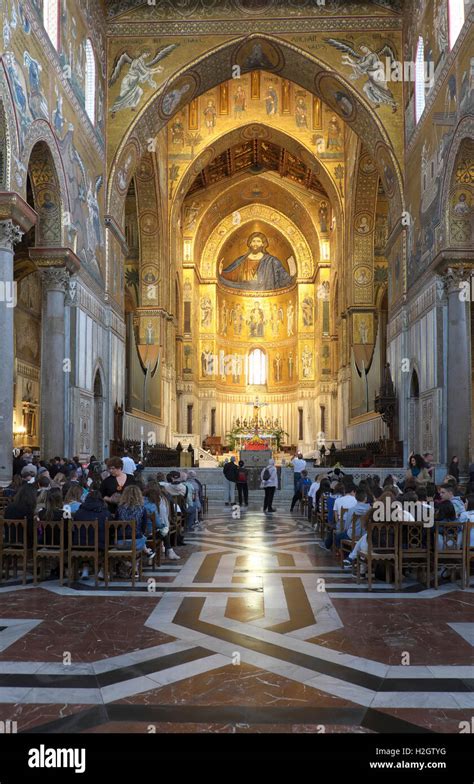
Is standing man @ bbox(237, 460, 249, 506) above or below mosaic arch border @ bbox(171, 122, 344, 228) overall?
below

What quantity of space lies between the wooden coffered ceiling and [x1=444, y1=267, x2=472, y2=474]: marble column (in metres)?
21.3

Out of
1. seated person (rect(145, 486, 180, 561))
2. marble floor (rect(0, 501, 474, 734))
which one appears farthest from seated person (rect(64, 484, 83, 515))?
marble floor (rect(0, 501, 474, 734))

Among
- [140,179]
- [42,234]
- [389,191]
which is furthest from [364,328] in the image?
[42,234]

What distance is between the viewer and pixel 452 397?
1677 centimetres

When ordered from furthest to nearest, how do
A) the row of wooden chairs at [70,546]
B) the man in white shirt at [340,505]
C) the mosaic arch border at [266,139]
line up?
the mosaic arch border at [266,139] → the man in white shirt at [340,505] → the row of wooden chairs at [70,546]

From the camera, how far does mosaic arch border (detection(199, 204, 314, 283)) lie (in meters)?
42.9

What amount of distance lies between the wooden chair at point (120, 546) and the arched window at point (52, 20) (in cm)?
1365

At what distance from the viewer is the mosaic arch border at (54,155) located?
14.3 m

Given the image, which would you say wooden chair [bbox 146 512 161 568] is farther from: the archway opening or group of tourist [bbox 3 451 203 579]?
the archway opening

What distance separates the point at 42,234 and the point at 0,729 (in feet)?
49.9

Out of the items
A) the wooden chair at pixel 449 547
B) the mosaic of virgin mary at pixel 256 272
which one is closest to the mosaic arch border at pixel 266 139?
the mosaic of virgin mary at pixel 256 272

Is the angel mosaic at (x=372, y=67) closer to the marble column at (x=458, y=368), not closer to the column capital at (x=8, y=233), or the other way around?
the marble column at (x=458, y=368)
